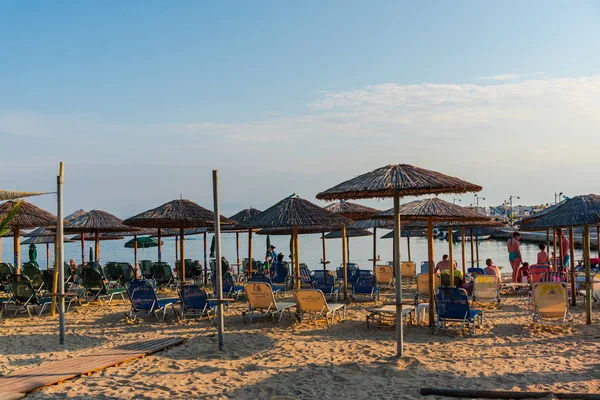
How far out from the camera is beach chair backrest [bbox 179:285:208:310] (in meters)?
9.53

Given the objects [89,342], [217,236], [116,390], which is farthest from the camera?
[89,342]

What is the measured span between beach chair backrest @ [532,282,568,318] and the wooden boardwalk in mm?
5344

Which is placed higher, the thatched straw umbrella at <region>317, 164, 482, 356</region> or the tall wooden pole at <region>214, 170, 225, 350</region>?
the thatched straw umbrella at <region>317, 164, 482, 356</region>

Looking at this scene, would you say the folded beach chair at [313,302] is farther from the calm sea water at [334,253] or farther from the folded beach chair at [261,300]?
A: the calm sea water at [334,253]

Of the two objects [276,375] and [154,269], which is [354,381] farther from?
[154,269]

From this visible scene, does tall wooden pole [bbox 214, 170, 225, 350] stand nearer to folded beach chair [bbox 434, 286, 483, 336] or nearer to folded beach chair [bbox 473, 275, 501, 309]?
folded beach chair [bbox 434, 286, 483, 336]

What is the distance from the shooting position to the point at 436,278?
37.7 feet

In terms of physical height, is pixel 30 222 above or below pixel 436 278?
above

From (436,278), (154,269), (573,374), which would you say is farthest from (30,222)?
(573,374)

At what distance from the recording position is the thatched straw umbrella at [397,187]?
6.77 m

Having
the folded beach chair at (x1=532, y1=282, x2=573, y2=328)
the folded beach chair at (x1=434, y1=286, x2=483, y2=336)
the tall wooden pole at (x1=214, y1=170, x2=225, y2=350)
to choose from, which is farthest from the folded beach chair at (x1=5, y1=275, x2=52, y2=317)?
the folded beach chair at (x1=532, y1=282, x2=573, y2=328)

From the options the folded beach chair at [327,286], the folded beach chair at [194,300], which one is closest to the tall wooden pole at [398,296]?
the folded beach chair at [194,300]

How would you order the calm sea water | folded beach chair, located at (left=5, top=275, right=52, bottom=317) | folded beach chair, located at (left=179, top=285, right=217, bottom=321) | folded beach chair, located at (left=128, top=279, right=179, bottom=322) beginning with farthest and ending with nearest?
the calm sea water
folded beach chair, located at (left=5, top=275, right=52, bottom=317)
folded beach chair, located at (left=128, top=279, right=179, bottom=322)
folded beach chair, located at (left=179, top=285, right=217, bottom=321)

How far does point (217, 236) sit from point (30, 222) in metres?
6.71
